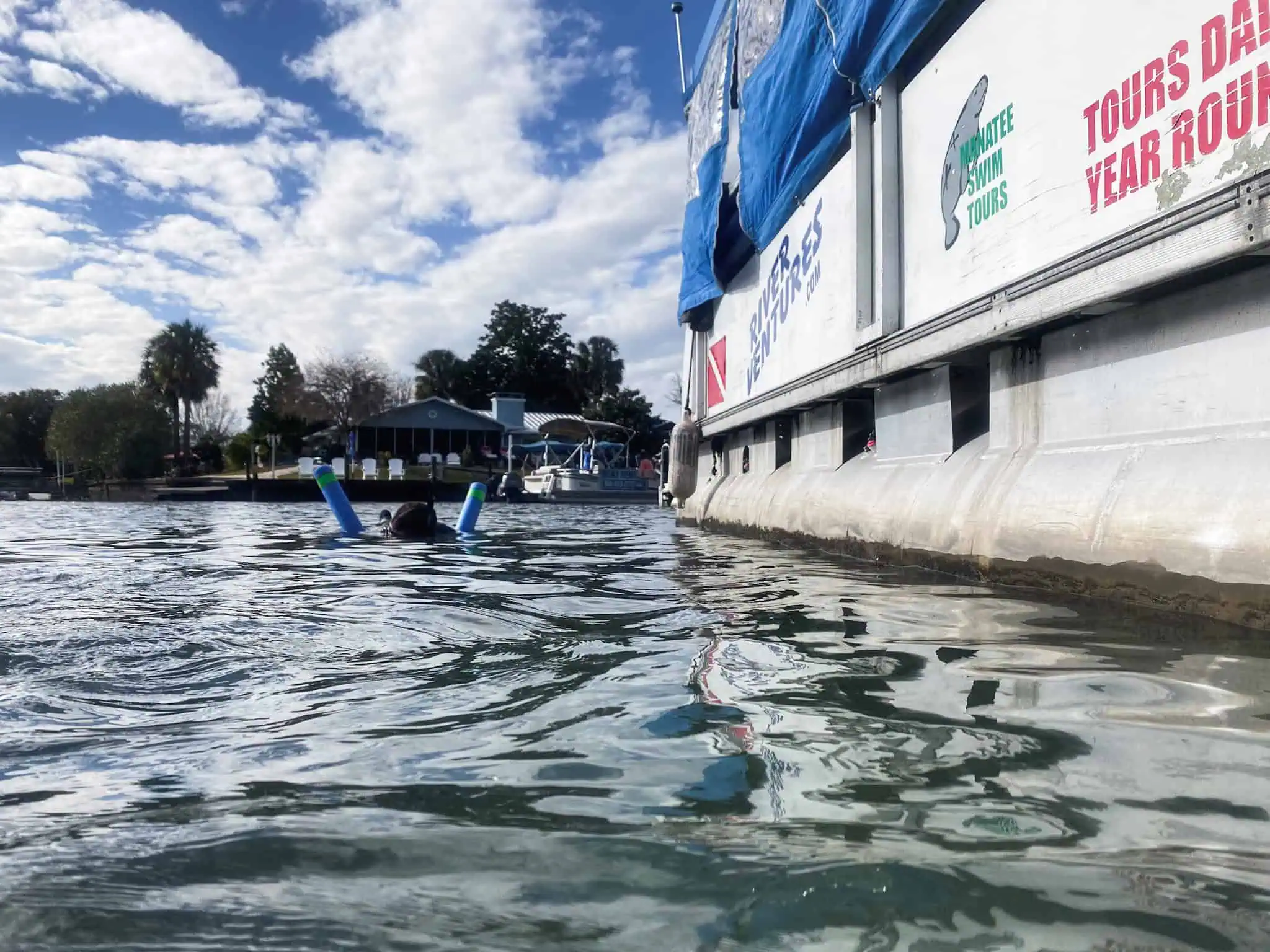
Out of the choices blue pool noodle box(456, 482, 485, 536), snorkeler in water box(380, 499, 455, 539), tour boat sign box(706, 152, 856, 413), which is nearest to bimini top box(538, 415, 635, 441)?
tour boat sign box(706, 152, 856, 413)

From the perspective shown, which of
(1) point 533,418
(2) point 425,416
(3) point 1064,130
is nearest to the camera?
(3) point 1064,130

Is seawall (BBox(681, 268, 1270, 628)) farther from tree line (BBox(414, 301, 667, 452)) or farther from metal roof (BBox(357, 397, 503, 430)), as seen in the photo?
tree line (BBox(414, 301, 667, 452))

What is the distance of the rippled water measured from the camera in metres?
1.29

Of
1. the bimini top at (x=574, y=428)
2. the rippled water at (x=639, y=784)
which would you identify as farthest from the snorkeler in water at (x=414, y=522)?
the bimini top at (x=574, y=428)

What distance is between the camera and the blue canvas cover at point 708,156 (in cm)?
1219

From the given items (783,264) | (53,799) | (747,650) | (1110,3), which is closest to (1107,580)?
(747,650)

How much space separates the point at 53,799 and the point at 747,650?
7.05ft

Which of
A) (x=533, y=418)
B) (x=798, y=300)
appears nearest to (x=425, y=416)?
(x=533, y=418)

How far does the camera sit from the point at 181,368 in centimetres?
4822

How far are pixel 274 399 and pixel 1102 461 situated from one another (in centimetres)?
5746

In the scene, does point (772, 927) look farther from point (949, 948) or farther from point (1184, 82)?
point (1184, 82)

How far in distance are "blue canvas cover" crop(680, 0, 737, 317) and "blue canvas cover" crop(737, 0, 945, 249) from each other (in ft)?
2.64

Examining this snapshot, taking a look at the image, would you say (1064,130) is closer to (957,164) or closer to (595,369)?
(957,164)

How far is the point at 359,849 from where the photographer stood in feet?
5.05
